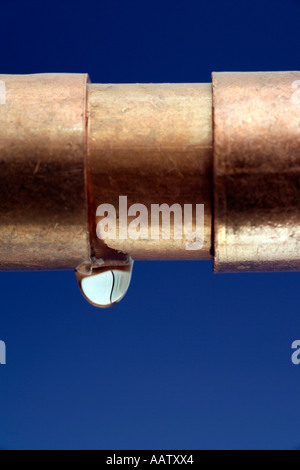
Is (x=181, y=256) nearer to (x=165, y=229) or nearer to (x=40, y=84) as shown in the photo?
(x=165, y=229)

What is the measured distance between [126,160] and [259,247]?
504 millimetres

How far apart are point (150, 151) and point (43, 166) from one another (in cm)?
32

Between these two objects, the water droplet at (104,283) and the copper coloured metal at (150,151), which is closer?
the copper coloured metal at (150,151)

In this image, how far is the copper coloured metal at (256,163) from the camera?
159 centimetres

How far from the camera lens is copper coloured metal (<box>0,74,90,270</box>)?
1.60 metres

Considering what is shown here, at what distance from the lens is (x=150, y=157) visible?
5.27 ft

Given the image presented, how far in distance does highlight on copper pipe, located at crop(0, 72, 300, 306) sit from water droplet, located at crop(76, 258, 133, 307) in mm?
151

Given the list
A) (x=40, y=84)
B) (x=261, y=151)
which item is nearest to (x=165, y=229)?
(x=261, y=151)
